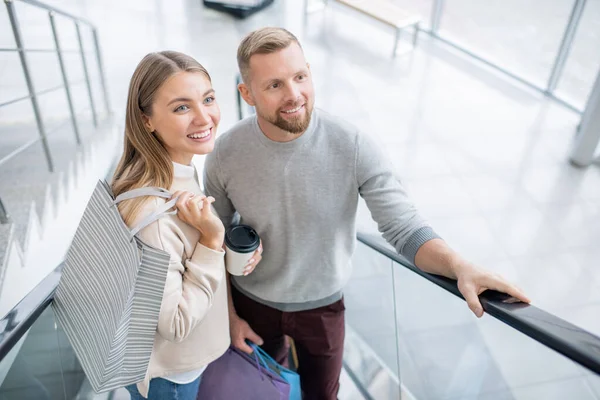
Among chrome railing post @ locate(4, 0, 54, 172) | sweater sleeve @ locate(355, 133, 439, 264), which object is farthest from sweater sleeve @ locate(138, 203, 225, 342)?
chrome railing post @ locate(4, 0, 54, 172)

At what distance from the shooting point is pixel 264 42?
1.70m

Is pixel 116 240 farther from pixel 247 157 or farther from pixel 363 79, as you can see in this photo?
pixel 363 79

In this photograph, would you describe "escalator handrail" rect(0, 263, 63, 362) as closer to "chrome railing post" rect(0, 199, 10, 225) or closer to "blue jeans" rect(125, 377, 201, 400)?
"blue jeans" rect(125, 377, 201, 400)

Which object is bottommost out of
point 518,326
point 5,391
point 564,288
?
point 564,288

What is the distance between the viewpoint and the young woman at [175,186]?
57.1 inches

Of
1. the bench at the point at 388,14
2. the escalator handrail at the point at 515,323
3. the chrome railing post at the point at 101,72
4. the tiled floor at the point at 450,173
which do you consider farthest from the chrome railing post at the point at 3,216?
the bench at the point at 388,14

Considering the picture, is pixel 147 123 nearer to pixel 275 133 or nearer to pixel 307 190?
pixel 275 133

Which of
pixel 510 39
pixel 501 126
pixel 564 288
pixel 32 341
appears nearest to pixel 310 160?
pixel 32 341

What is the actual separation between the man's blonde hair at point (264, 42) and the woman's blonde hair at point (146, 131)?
0.69 feet

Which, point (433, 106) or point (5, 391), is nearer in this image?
point (5, 391)

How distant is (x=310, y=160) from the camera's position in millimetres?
1795

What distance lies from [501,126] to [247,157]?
180 inches

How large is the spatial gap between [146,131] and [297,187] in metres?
0.52

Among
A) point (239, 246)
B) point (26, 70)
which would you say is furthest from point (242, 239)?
point (26, 70)
